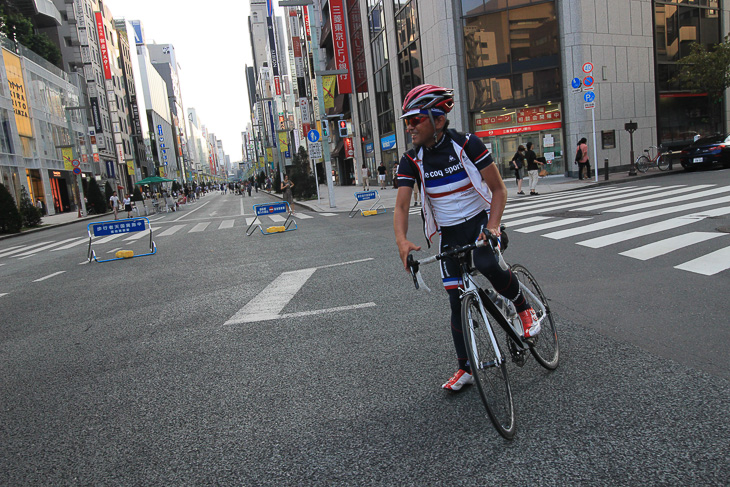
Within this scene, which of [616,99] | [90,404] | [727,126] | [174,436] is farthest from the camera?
[727,126]

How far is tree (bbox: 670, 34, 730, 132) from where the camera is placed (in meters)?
26.4

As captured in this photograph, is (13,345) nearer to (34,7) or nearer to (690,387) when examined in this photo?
(690,387)

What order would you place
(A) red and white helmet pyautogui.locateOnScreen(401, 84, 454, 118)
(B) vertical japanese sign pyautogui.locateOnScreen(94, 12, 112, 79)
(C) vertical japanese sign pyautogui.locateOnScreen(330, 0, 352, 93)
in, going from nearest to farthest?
(A) red and white helmet pyautogui.locateOnScreen(401, 84, 454, 118), (C) vertical japanese sign pyautogui.locateOnScreen(330, 0, 352, 93), (B) vertical japanese sign pyautogui.locateOnScreen(94, 12, 112, 79)

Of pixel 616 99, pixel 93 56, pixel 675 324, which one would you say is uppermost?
pixel 93 56

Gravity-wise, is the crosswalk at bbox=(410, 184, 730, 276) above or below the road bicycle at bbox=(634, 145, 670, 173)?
below

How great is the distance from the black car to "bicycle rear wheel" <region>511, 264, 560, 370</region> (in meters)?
21.7

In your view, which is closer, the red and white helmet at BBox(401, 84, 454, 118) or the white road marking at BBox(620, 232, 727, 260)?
the red and white helmet at BBox(401, 84, 454, 118)

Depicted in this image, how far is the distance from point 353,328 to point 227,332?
→ 1334 millimetres

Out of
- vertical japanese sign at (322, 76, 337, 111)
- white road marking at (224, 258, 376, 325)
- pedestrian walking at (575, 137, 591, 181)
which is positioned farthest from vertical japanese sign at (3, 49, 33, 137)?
white road marking at (224, 258, 376, 325)

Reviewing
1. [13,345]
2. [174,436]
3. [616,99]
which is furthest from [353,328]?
[616,99]

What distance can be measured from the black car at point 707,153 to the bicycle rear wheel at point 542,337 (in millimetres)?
21735

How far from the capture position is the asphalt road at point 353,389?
2.65 metres

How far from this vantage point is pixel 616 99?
88.1 ft

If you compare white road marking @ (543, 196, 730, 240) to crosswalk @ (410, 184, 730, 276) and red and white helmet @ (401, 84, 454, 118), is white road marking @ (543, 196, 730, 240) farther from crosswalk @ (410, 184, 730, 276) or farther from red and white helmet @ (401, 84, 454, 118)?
red and white helmet @ (401, 84, 454, 118)
